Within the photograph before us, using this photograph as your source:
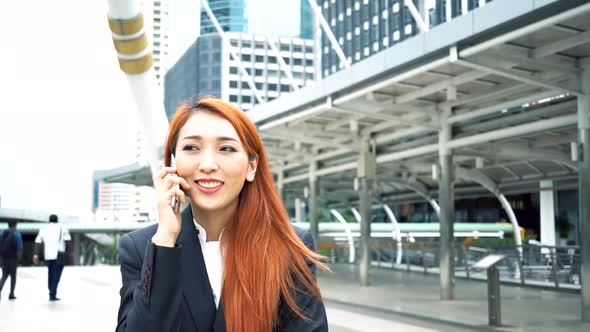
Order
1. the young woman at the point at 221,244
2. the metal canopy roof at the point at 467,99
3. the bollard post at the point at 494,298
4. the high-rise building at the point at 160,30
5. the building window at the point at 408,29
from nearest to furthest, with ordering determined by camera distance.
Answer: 1. the young woman at the point at 221,244
2. the metal canopy roof at the point at 467,99
3. the bollard post at the point at 494,298
4. the high-rise building at the point at 160,30
5. the building window at the point at 408,29

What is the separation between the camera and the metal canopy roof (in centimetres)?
979

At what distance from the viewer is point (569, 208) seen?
33.9 meters

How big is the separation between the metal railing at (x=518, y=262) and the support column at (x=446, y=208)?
3.65 feet

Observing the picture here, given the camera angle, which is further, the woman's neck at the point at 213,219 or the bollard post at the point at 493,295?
the bollard post at the point at 493,295

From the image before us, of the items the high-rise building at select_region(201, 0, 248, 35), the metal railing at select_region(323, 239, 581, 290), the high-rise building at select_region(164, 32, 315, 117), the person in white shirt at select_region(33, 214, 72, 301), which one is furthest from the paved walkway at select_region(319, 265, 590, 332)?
the high-rise building at select_region(201, 0, 248, 35)

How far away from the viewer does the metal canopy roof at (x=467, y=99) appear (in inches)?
385

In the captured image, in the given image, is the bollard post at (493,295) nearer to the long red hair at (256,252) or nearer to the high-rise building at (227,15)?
the long red hair at (256,252)

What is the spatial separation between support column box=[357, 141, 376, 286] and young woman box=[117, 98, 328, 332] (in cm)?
1539

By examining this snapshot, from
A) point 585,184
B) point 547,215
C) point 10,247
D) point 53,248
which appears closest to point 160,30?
point 53,248

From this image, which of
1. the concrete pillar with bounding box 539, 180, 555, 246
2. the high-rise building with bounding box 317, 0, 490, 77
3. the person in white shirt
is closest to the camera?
the person in white shirt

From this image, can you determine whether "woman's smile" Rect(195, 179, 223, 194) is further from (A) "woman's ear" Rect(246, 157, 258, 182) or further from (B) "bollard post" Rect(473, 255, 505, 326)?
(B) "bollard post" Rect(473, 255, 505, 326)

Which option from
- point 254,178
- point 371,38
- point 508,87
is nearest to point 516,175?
point 508,87

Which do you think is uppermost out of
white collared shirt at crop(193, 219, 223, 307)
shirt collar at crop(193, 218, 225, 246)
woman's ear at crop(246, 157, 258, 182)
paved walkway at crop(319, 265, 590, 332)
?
woman's ear at crop(246, 157, 258, 182)

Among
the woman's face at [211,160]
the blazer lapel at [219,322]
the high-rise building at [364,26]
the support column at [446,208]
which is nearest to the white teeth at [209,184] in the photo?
the woman's face at [211,160]
